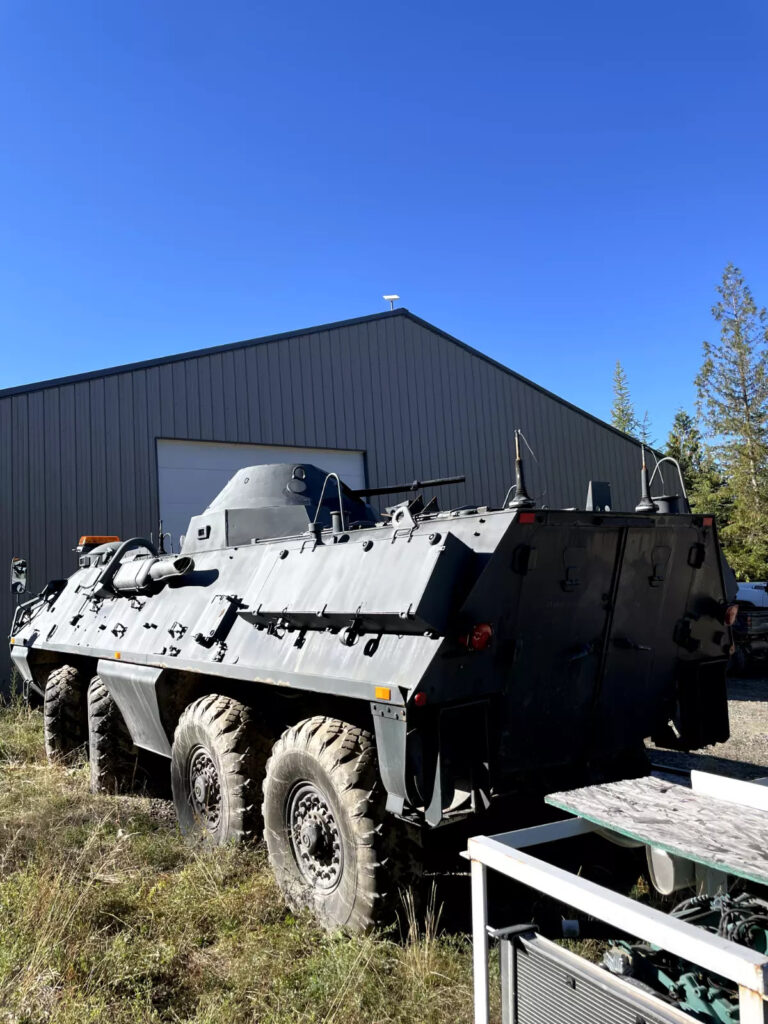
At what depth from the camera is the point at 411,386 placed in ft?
58.4

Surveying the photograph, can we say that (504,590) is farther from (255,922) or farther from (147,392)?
(147,392)

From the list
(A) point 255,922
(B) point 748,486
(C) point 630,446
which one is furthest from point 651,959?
(B) point 748,486

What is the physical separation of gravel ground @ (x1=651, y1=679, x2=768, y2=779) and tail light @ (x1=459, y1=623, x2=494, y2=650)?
3.37m

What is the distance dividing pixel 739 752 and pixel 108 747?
20.1ft

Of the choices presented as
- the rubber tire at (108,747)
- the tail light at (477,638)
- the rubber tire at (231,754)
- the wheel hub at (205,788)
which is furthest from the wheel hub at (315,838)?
the rubber tire at (108,747)

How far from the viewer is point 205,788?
604 cm

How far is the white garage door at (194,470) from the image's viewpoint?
50.1 ft

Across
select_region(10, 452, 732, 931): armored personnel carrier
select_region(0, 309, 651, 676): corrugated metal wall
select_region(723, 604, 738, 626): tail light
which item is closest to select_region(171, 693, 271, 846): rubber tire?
select_region(10, 452, 732, 931): armored personnel carrier

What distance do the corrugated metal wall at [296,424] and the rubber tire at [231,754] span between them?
8707mm

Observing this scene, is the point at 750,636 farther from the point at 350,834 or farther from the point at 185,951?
the point at 185,951

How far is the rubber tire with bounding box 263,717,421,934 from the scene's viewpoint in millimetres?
4328

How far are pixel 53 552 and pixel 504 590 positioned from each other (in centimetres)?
1142

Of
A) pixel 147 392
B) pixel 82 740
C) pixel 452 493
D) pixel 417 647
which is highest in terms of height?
pixel 147 392

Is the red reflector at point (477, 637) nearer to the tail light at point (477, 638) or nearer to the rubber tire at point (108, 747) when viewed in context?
the tail light at point (477, 638)
